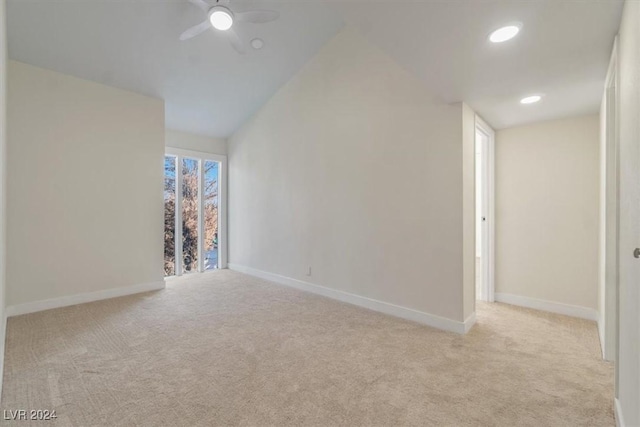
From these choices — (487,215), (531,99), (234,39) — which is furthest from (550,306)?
(234,39)

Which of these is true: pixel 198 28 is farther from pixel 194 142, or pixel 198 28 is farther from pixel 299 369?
pixel 299 369

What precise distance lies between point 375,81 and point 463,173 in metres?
1.50

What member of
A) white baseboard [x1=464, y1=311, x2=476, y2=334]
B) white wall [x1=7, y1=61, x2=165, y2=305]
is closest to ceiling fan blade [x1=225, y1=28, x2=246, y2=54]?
white wall [x1=7, y1=61, x2=165, y2=305]

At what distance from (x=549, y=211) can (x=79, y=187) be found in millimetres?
5563

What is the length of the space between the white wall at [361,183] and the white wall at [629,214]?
123 cm

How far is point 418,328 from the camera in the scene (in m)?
2.95

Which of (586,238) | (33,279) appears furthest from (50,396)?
(586,238)

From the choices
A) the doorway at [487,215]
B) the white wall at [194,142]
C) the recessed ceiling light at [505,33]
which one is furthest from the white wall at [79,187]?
the doorway at [487,215]

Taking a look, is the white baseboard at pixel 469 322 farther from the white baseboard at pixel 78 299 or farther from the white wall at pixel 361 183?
the white baseboard at pixel 78 299

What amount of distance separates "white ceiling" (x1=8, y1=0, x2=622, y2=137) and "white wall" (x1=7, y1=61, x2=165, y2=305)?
305 mm

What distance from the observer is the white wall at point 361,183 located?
9.71ft

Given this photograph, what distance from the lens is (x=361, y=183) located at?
3.61m

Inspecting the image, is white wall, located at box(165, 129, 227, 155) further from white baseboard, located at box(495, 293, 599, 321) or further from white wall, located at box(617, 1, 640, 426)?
white wall, located at box(617, 1, 640, 426)

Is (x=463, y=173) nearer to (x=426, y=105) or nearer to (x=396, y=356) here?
(x=426, y=105)
